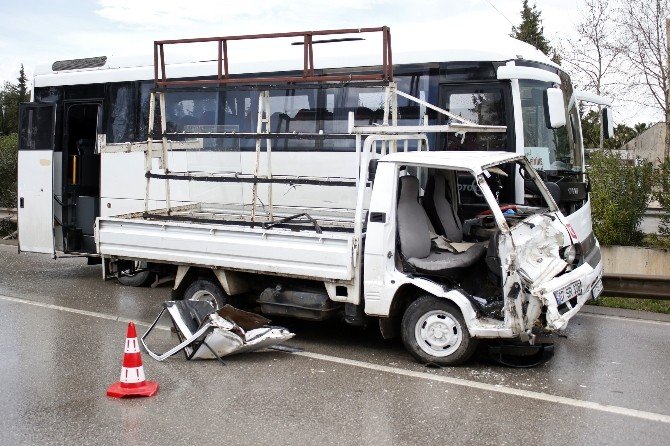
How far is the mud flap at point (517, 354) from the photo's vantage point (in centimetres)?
741

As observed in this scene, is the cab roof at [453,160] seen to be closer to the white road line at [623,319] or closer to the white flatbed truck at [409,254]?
the white flatbed truck at [409,254]

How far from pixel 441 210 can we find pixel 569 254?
1560mm

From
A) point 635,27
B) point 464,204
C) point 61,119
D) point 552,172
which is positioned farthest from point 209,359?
point 635,27

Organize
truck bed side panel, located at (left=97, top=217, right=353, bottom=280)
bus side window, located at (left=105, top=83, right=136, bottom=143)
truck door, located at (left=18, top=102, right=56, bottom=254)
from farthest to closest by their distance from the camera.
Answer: truck door, located at (left=18, top=102, right=56, bottom=254) < bus side window, located at (left=105, top=83, right=136, bottom=143) < truck bed side panel, located at (left=97, top=217, right=353, bottom=280)

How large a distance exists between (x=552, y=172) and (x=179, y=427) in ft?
20.0

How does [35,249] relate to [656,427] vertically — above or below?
above

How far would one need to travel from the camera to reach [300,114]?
10.9 metres

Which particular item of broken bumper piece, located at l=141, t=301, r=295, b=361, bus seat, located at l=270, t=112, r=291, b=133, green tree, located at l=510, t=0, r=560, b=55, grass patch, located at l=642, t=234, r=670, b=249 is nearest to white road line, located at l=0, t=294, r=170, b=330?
broken bumper piece, located at l=141, t=301, r=295, b=361

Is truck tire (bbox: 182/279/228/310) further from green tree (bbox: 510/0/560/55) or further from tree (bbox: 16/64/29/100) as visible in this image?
tree (bbox: 16/64/29/100)

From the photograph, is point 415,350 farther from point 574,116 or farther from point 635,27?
point 635,27

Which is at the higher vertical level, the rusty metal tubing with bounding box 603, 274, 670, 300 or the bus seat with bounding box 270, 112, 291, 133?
the bus seat with bounding box 270, 112, 291, 133

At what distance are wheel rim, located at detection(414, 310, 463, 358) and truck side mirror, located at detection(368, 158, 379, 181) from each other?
4.87ft

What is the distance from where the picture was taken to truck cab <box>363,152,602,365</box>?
685cm

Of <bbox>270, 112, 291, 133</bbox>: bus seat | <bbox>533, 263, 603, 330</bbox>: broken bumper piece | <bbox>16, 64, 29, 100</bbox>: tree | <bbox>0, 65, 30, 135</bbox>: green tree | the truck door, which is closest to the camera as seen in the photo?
<bbox>533, 263, 603, 330</bbox>: broken bumper piece
